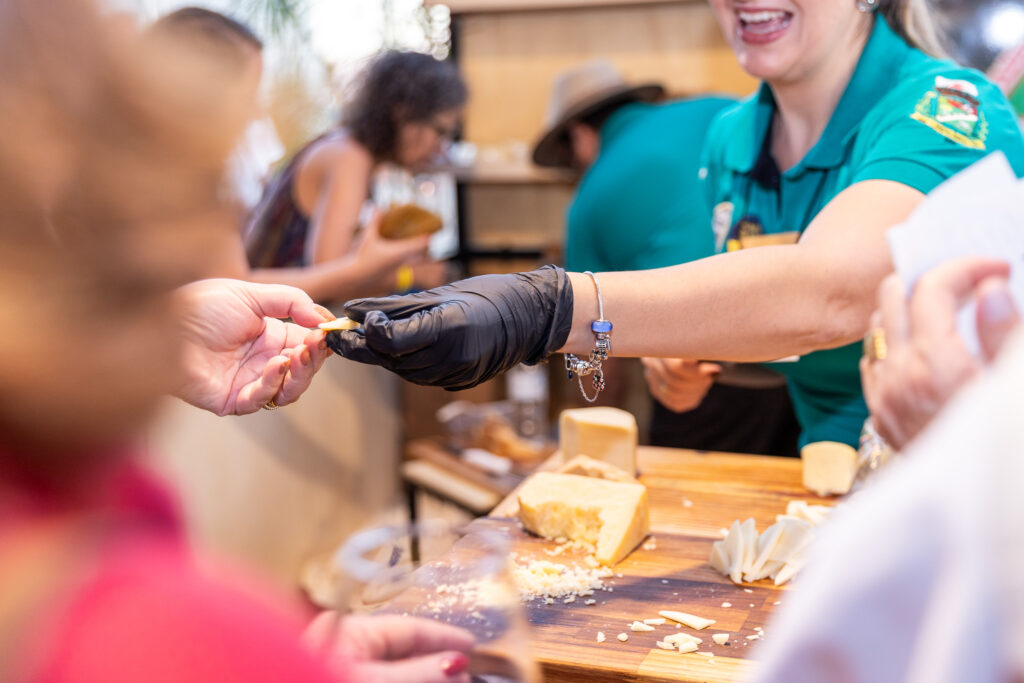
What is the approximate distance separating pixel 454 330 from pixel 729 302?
387 mm

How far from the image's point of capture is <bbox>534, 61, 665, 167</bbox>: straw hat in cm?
281

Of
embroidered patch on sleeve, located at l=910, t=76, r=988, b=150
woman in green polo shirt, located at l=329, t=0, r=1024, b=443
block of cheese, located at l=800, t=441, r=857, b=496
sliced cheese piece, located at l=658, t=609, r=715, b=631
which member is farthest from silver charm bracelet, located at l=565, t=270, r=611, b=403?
embroidered patch on sleeve, located at l=910, t=76, r=988, b=150

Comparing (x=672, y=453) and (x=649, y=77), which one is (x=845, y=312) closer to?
(x=672, y=453)

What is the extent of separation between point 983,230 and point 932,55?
1.01 m

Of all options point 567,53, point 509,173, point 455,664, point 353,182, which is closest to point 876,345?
point 455,664

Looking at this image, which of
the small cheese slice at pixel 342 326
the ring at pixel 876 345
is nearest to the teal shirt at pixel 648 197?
the small cheese slice at pixel 342 326

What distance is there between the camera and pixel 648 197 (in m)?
2.58

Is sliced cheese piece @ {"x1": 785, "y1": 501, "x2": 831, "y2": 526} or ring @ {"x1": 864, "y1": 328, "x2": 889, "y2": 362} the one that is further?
sliced cheese piece @ {"x1": 785, "y1": 501, "x2": 831, "y2": 526}

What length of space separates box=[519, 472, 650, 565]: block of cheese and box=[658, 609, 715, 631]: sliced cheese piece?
149 millimetres

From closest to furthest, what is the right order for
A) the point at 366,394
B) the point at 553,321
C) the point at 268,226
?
the point at 553,321
the point at 268,226
the point at 366,394

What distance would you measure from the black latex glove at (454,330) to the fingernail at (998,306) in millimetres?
554

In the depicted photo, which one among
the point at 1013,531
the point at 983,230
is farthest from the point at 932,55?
the point at 1013,531

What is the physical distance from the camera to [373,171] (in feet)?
9.49

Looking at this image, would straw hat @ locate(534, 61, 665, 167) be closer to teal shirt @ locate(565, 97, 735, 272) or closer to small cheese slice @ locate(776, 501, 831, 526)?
teal shirt @ locate(565, 97, 735, 272)
